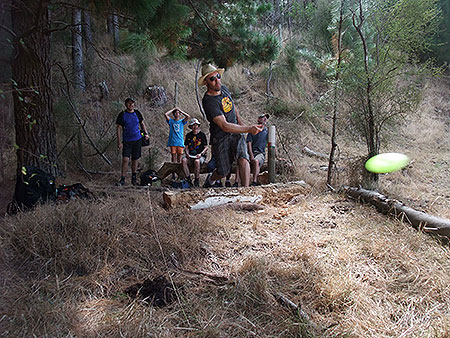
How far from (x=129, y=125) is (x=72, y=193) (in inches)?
85.9

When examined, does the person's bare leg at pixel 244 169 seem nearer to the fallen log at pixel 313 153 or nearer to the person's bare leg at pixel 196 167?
the person's bare leg at pixel 196 167

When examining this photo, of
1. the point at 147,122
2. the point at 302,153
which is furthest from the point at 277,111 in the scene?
the point at 147,122

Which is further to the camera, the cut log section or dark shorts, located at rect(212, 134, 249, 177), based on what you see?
the cut log section

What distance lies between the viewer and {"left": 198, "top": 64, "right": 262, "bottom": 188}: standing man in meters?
4.57

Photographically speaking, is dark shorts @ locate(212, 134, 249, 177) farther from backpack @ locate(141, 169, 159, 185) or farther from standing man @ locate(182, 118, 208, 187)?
backpack @ locate(141, 169, 159, 185)

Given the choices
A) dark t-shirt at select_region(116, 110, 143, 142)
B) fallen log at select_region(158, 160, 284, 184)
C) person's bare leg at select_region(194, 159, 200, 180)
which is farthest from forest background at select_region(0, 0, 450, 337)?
person's bare leg at select_region(194, 159, 200, 180)

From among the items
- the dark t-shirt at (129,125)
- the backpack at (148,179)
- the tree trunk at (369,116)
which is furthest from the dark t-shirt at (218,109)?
the tree trunk at (369,116)

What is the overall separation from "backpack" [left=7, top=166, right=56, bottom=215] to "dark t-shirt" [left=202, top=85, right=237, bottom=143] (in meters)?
2.33

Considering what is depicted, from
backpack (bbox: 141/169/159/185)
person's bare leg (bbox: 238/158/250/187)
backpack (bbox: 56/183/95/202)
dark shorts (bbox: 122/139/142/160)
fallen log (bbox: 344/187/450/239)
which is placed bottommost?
fallen log (bbox: 344/187/450/239)

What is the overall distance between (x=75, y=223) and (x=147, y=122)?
27.9 ft

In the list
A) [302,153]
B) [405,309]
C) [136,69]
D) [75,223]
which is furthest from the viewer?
[136,69]

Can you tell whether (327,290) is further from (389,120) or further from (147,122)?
(147,122)

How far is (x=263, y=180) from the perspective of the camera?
21.5 feet

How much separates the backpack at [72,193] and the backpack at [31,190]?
0.29ft
